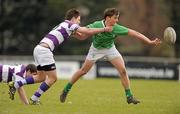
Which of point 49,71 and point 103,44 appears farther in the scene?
point 103,44

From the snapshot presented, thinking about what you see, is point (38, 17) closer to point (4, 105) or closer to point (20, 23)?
point (20, 23)

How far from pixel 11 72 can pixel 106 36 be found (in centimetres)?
233

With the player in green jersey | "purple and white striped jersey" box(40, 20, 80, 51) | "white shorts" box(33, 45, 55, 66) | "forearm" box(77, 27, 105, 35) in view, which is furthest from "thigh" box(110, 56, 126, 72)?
"white shorts" box(33, 45, 55, 66)

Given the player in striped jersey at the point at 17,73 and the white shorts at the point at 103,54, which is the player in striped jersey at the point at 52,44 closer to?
the player in striped jersey at the point at 17,73

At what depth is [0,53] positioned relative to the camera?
1802 inches

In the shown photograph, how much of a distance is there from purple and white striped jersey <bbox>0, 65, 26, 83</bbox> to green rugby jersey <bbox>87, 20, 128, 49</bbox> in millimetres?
1849

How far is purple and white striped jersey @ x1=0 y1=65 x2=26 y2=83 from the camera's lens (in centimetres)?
1401

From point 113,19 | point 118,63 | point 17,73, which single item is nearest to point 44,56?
point 17,73

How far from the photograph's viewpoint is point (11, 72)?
14047mm

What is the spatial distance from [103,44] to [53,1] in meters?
32.4

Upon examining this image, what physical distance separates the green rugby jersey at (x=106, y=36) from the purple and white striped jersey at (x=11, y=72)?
1.85 meters

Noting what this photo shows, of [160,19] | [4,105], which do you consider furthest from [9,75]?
[160,19]

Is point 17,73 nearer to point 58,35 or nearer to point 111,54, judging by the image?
point 58,35

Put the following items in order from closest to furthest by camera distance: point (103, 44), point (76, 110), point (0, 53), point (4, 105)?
point (76, 110) → point (4, 105) → point (103, 44) → point (0, 53)
